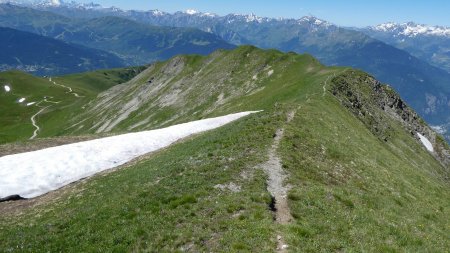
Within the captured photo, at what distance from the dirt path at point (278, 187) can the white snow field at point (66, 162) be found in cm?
1724

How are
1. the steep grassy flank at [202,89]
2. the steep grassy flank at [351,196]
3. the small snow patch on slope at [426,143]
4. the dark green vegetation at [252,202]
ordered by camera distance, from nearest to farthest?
the dark green vegetation at [252,202] → the steep grassy flank at [351,196] → the small snow patch on slope at [426,143] → the steep grassy flank at [202,89]

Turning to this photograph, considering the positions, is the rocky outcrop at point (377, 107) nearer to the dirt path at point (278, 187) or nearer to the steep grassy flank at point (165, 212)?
the dirt path at point (278, 187)

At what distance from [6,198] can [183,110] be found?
73.9 meters

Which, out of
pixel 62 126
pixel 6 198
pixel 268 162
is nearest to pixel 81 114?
pixel 62 126

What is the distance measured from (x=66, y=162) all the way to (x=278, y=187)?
Answer: 903 inches

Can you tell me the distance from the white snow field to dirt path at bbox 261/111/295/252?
17239mm

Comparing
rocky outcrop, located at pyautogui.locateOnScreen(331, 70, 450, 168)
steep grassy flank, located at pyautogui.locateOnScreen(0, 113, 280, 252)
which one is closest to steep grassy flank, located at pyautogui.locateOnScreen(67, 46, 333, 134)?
rocky outcrop, located at pyautogui.locateOnScreen(331, 70, 450, 168)

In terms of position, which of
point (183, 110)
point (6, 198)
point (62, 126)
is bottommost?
point (62, 126)

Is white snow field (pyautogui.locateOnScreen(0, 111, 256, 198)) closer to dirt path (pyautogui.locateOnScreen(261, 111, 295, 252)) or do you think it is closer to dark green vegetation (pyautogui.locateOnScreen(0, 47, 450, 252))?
dark green vegetation (pyautogui.locateOnScreen(0, 47, 450, 252))

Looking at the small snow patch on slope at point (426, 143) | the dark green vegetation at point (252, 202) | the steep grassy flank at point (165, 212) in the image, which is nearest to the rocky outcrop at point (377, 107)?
the small snow patch on slope at point (426, 143)

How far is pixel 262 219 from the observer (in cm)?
2005

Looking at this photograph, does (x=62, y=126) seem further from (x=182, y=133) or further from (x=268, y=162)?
(x=268, y=162)

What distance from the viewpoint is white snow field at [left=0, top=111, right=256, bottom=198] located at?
113 ft

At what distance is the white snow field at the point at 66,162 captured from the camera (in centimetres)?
3431
